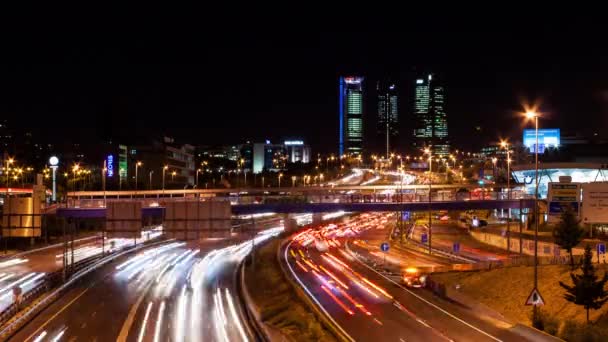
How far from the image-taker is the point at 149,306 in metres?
44.4

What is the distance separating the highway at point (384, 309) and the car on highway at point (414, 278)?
0.59 m

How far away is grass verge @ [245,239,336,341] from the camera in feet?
108

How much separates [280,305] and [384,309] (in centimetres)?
669

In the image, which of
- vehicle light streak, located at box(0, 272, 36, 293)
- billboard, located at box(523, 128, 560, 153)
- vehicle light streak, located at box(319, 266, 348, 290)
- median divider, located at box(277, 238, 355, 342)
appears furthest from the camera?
billboard, located at box(523, 128, 560, 153)

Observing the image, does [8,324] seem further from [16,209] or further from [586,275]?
[586,275]

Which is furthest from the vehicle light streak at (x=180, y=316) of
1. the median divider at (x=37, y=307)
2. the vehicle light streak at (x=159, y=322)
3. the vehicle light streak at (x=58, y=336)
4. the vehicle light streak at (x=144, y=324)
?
the median divider at (x=37, y=307)

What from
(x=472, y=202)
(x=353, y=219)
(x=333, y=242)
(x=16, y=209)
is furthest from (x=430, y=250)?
(x=353, y=219)

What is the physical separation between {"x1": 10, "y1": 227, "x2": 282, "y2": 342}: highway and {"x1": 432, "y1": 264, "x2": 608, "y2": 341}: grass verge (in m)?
15.8

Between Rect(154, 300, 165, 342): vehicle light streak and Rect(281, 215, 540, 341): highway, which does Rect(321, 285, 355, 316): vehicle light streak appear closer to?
Rect(281, 215, 540, 341): highway

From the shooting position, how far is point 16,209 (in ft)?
145

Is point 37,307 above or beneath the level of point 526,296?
beneath

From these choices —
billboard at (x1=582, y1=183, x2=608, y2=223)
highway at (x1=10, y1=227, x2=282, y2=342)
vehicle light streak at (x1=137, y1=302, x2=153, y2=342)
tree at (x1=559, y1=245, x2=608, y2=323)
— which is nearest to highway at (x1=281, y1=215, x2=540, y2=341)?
tree at (x1=559, y1=245, x2=608, y2=323)

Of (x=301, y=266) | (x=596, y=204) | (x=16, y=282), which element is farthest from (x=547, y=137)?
(x=16, y=282)

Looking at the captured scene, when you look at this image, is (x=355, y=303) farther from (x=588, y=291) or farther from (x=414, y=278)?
(x=588, y=291)
